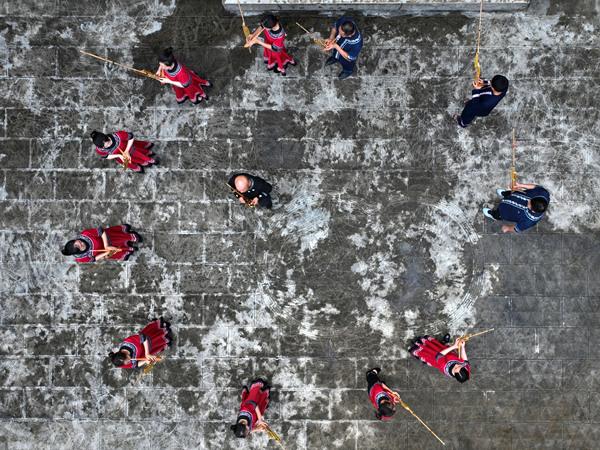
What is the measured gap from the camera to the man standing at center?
5.86 meters

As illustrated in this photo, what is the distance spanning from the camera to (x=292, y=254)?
7.19 m

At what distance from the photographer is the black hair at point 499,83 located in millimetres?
5670

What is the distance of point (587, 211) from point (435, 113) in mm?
3218

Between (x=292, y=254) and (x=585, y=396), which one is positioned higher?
(x=292, y=254)

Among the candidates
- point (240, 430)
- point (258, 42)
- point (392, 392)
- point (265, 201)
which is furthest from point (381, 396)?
point (258, 42)

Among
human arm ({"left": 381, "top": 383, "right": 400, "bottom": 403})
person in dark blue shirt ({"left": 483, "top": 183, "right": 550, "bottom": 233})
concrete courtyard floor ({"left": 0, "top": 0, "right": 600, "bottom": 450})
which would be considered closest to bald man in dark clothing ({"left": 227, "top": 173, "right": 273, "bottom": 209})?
concrete courtyard floor ({"left": 0, "top": 0, "right": 600, "bottom": 450})

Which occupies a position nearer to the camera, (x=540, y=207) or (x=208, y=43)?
(x=540, y=207)

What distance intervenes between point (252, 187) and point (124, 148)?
7.37 ft

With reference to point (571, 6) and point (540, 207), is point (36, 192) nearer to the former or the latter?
point (540, 207)

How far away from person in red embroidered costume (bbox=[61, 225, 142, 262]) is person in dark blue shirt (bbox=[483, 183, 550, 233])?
6282mm

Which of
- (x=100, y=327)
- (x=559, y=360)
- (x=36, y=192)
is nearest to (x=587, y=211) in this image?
(x=559, y=360)

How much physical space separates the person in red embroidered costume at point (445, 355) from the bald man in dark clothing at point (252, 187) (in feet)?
11.8

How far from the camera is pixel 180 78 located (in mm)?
6383

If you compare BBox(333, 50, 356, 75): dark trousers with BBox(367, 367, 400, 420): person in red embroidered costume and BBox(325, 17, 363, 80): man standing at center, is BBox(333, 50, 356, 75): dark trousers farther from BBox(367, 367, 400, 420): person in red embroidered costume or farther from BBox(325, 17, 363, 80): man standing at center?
BBox(367, 367, 400, 420): person in red embroidered costume
